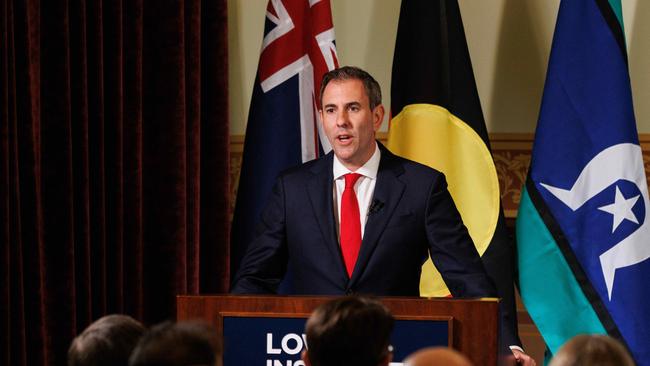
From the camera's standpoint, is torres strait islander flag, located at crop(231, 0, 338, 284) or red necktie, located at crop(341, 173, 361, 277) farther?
torres strait islander flag, located at crop(231, 0, 338, 284)

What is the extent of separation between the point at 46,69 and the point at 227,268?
123 centimetres

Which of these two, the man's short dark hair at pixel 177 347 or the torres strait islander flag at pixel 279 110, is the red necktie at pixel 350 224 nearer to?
the torres strait islander flag at pixel 279 110

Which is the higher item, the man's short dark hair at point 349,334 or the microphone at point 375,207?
the microphone at point 375,207

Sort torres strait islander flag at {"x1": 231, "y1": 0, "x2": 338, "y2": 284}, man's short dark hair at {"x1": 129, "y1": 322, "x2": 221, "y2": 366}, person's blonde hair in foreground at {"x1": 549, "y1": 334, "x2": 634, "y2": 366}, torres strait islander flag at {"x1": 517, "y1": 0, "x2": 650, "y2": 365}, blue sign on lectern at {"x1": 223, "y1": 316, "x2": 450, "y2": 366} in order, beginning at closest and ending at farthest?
1. man's short dark hair at {"x1": 129, "y1": 322, "x2": 221, "y2": 366}
2. person's blonde hair in foreground at {"x1": 549, "y1": 334, "x2": 634, "y2": 366}
3. blue sign on lectern at {"x1": 223, "y1": 316, "x2": 450, "y2": 366}
4. torres strait islander flag at {"x1": 517, "y1": 0, "x2": 650, "y2": 365}
5. torres strait islander flag at {"x1": 231, "y1": 0, "x2": 338, "y2": 284}

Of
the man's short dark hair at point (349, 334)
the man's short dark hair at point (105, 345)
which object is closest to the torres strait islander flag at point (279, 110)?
the man's short dark hair at point (105, 345)

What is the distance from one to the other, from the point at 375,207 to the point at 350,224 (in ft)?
0.38

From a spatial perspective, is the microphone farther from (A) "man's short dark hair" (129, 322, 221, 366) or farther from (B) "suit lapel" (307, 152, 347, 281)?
(A) "man's short dark hair" (129, 322, 221, 366)

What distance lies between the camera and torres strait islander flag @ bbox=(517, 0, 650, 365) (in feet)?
14.1

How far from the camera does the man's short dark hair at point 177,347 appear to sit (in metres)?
1.62

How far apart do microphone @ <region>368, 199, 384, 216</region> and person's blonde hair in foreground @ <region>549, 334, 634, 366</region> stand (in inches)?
57.6

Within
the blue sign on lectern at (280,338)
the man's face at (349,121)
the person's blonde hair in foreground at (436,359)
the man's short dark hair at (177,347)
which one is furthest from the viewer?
the man's face at (349,121)

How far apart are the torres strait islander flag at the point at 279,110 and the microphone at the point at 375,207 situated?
154 cm

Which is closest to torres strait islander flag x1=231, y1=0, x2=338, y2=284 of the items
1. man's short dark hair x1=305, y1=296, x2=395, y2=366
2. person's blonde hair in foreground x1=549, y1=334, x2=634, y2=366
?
man's short dark hair x1=305, y1=296, x2=395, y2=366

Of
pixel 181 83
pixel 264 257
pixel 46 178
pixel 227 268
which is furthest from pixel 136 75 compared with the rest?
pixel 264 257
